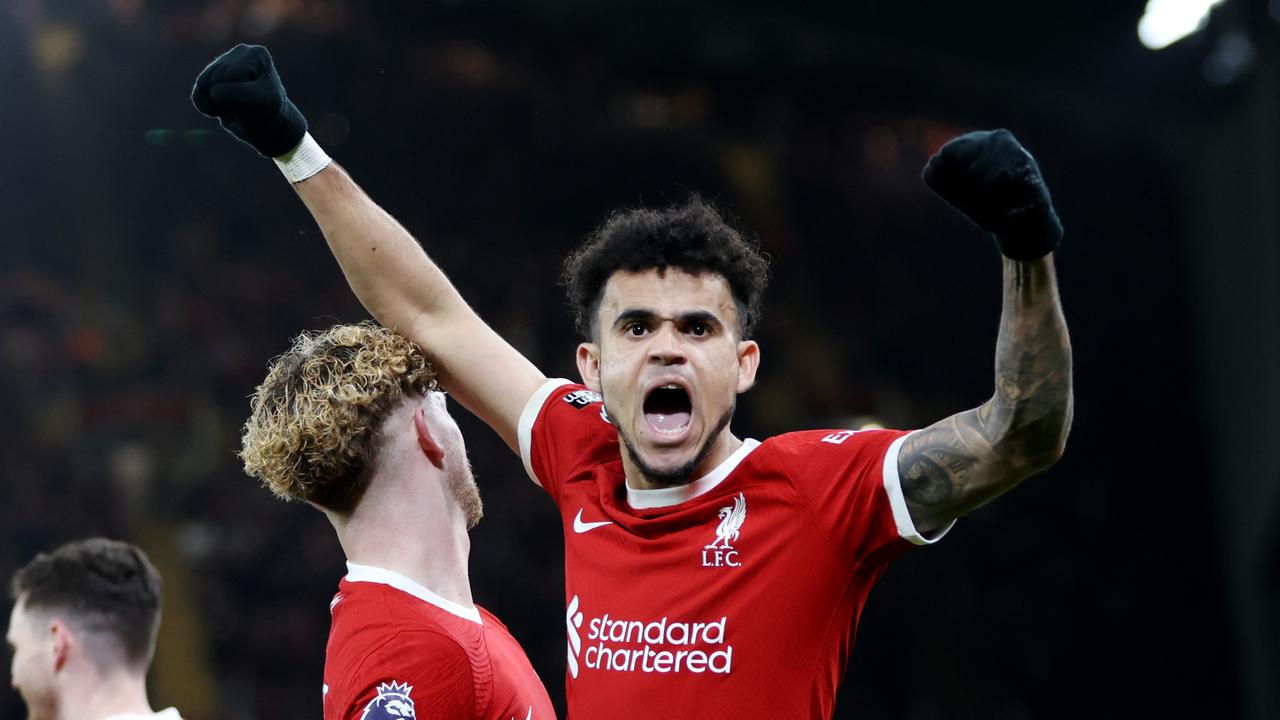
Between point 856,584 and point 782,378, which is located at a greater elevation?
point 782,378

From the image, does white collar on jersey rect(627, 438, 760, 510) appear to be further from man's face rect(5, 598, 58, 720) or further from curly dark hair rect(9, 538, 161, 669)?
man's face rect(5, 598, 58, 720)

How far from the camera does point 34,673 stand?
3.80 metres

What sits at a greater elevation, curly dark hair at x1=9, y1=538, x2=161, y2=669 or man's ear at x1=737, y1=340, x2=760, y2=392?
man's ear at x1=737, y1=340, x2=760, y2=392

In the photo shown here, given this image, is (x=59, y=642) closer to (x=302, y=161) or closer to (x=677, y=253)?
(x=302, y=161)

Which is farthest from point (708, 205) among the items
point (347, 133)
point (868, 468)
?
point (347, 133)

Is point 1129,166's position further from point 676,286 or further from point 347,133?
point 676,286

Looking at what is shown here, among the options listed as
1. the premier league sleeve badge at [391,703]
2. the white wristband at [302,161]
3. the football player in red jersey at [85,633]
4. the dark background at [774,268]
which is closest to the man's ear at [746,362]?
the premier league sleeve badge at [391,703]

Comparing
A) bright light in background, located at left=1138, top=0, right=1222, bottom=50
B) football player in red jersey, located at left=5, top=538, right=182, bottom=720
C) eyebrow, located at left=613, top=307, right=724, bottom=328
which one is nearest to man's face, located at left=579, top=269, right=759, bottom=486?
eyebrow, located at left=613, top=307, right=724, bottom=328

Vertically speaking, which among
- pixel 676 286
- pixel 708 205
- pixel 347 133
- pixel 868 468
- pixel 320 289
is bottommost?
pixel 868 468

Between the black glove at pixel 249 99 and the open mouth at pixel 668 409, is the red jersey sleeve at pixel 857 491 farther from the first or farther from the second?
the black glove at pixel 249 99

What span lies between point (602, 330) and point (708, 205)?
44cm

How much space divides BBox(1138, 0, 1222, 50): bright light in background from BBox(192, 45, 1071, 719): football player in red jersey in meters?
9.66

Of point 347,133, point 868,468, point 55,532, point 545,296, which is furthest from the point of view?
point 545,296

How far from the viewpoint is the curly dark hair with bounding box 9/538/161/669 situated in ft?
12.7
